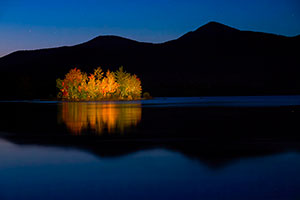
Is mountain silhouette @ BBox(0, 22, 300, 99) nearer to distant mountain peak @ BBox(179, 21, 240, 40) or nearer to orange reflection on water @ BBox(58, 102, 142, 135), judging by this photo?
distant mountain peak @ BBox(179, 21, 240, 40)

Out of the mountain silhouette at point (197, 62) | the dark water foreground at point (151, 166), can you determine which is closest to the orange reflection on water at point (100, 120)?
the dark water foreground at point (151, 166)

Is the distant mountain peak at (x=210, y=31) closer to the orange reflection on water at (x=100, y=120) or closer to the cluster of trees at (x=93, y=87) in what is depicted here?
the cluster of trees at (x=93, y=87)

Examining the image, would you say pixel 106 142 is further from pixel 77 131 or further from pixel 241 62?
pixel 241 62

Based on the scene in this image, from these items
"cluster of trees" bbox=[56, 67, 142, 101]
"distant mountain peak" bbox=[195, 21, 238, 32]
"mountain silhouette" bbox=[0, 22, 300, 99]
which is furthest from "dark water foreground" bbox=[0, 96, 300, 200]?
"distant mountain peak" bbox=[195, 21, 238, 32]

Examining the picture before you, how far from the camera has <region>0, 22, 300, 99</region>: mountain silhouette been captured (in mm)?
112188

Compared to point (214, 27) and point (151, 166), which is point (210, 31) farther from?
point (151, 166)

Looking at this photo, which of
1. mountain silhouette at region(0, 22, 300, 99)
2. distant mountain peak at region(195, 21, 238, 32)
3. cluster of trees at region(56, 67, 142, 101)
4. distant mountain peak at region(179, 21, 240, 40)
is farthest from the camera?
distant mountain peak at region(195, 21, 238, 32)

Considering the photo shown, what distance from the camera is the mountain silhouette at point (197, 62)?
112 meters

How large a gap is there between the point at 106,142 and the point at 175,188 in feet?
17.9

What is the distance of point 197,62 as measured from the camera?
447ft

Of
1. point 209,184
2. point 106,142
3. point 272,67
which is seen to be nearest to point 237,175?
point 209,184

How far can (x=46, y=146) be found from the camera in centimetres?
1032

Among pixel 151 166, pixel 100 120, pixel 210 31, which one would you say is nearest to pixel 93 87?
pixel 100 120

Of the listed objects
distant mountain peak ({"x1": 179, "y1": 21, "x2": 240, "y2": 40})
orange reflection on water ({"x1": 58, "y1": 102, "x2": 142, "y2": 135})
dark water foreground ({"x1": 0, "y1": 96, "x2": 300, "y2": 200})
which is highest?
distant mountain peak ({"x1": 179, "y1": 21, "x2": 240, "y2": 40})
